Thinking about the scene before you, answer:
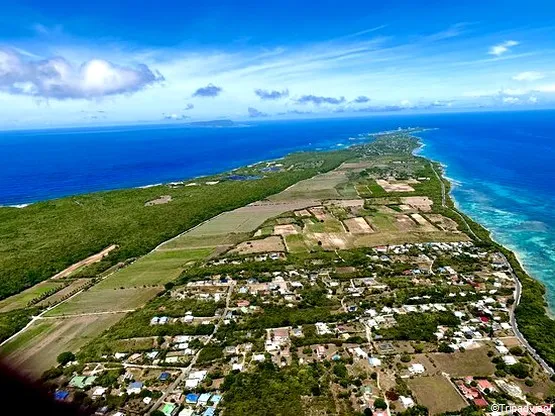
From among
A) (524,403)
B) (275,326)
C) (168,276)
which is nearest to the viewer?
(524,403)

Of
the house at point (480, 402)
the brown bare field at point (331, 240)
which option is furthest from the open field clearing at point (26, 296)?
the house at point (480, 402)

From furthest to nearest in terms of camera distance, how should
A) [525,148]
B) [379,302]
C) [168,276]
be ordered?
[525,148]
[168,276]
[379,302]

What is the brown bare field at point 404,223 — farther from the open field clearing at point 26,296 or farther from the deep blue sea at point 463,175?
the open field clearing at point 26,296

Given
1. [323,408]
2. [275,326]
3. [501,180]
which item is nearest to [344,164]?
[501,180]

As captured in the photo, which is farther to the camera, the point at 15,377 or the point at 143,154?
the point at 143,154

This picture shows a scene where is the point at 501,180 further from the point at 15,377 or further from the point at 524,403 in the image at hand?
the point at 15,377

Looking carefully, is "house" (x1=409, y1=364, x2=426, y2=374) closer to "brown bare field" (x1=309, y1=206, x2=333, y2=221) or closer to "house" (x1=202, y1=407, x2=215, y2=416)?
"house" (x1=202, y1=407, x2=215, y2=416)

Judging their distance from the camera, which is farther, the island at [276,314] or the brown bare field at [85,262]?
the brown bare field at [85,262]
